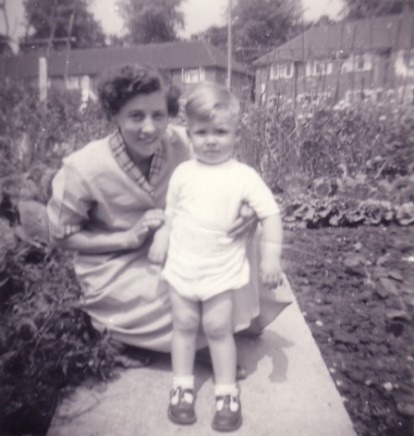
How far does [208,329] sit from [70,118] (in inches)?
137

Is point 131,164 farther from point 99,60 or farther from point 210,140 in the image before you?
point 99,60

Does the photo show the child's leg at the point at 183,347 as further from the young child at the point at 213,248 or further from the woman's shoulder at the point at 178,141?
the woman's shoulder at the point at 178,141

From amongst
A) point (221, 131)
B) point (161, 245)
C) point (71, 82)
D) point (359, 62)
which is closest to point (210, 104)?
point (221, 131)

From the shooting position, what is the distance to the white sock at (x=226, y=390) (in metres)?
1.65

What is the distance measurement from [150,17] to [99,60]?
1.86m

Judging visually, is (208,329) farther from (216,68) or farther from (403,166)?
(216,68)

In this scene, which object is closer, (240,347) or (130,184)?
(130,184)

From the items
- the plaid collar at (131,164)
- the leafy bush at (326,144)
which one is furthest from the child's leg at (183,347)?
the leafy bush at (326,144)

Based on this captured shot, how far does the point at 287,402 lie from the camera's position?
66.6 inches

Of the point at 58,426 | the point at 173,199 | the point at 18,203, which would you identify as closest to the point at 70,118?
the point at 18,203

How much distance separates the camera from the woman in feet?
5.87

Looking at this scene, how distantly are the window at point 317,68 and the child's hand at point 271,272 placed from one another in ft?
11.8

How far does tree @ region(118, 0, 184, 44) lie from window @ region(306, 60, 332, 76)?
241cm

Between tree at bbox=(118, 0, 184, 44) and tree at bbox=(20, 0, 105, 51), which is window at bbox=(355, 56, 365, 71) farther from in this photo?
tree at bbox=(20, 0, 105, 51)
